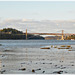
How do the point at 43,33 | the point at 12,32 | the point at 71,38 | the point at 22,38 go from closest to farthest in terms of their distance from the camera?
the point at 43,33 → the point at 12,32 → the point at 22,38 → the point at 71,38

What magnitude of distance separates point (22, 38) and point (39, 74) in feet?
499

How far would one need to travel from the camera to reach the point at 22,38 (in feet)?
544

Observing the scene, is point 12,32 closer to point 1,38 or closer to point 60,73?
point 1,38

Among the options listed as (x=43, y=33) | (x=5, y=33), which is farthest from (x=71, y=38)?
(x=43, y=33)

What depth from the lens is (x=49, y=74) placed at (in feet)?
45.9

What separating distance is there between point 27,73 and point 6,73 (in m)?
1.17

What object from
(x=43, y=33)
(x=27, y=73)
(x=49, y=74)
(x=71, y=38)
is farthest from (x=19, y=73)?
(x=71, y=38)

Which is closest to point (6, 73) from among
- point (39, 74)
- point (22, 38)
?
point (39, 74)

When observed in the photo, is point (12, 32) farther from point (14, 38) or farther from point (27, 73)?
point (27, 73)

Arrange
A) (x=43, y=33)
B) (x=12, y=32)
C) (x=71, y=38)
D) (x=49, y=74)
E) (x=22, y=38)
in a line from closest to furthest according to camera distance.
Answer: (x=49, y=74), (x=43, y=33), (x=12, y=32), (x=22, y=38), (x=71, y=38)

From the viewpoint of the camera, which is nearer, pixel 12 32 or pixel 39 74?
pixel 39 74

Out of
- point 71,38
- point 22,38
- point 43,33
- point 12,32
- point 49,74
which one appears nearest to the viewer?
point 49,74

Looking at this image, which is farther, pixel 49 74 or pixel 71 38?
pixel 71 38

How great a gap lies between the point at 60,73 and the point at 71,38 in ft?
590
